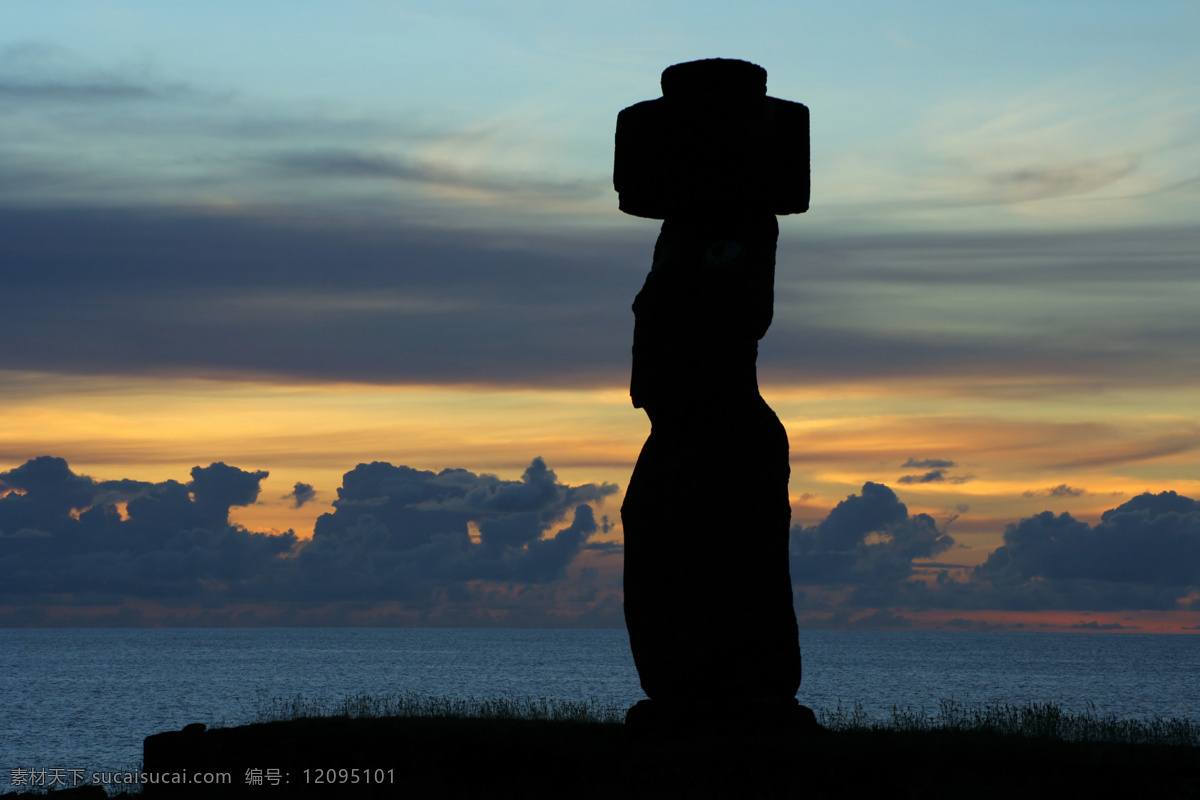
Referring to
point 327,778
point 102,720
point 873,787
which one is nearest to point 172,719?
point 102,720

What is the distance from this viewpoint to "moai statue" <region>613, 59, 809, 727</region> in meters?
15.7

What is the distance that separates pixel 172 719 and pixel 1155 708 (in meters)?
59.6

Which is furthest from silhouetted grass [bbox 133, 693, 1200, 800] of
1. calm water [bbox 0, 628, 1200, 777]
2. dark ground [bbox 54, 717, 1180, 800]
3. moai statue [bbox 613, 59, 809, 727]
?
calm water [bbox 0, 628, 1200, 777]

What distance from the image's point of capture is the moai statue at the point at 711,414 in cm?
1574

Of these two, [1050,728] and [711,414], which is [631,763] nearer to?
[711,414]

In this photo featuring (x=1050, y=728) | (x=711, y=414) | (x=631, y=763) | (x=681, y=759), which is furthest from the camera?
(x=1050, y=728)

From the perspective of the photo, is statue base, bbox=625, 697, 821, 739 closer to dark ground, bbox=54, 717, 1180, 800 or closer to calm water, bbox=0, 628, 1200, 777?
dark ground, bbox=54, 717, 1180, 800

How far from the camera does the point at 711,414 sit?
53.2 ft

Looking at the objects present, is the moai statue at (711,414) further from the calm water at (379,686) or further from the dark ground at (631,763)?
the calm water at (379,686)

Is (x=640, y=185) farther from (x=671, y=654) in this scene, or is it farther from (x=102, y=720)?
(x=102, y=720)

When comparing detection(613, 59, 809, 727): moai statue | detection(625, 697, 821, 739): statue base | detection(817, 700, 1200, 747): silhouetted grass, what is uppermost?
detection(613, 59, 809, 727): moai statue

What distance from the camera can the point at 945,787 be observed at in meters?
13.6

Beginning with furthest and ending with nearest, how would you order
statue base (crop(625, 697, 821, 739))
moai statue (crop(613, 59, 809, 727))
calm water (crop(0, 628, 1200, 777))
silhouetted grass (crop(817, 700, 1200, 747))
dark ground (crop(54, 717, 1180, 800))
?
1. calm water (crop(0, 628, 1200, 777))
2. silhouetted grass (crop(817, 700, 1200, 747))
3. moai statue (crop(613, 59, 809, 727))
4. statue base (crop(625, 697, 821, 739))
5. dark ground (crop(54, 717, 1180, 800))

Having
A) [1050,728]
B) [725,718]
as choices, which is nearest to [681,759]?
[725,718]
